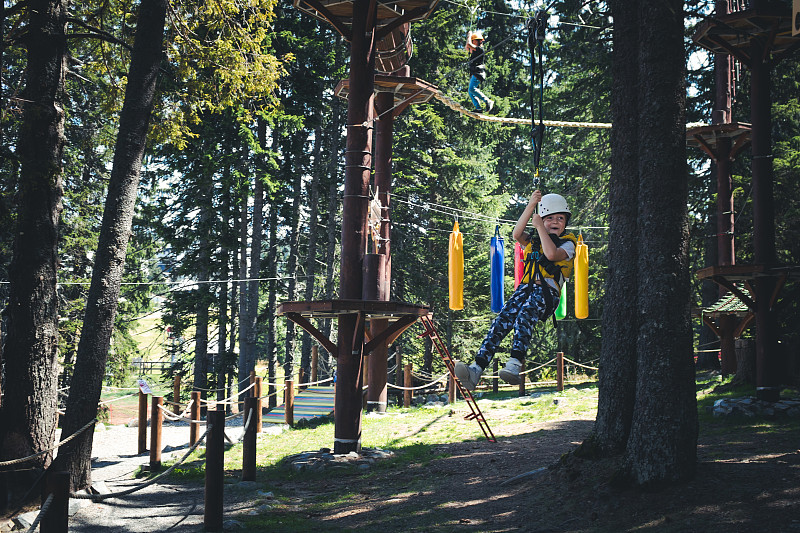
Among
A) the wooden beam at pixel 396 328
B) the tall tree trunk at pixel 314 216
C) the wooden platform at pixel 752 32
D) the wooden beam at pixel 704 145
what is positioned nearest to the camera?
the wooden beam at pixel 396 328

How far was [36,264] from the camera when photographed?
28.8 ft

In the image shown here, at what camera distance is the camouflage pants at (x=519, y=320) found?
293 inches

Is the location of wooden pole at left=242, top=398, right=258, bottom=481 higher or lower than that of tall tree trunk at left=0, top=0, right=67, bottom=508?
lower

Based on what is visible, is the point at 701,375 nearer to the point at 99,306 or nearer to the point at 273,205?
the point at 273,205

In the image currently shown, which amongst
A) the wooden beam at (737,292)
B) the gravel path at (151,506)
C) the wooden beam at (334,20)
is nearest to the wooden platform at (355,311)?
the gravel path at (151,506)

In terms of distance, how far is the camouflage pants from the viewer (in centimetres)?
743

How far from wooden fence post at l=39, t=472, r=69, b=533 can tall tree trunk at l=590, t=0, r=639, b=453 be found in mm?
5364

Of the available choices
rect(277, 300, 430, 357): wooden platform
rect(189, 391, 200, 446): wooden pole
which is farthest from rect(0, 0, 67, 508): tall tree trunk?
rect(189, 391, 200, 446): wooden pole

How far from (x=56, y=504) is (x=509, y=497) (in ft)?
15.3

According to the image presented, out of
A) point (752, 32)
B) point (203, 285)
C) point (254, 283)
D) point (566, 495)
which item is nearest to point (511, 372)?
point (566, 495)

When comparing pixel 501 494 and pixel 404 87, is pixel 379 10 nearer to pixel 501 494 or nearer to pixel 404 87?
pixel 404 87

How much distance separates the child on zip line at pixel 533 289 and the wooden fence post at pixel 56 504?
3782mm

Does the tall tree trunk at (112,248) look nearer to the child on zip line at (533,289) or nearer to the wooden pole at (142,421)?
the child on zip line at (533,289)

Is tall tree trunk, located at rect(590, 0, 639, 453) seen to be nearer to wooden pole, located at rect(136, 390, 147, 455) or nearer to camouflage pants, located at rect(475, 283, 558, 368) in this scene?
camouflage pants, located at rect(475, 283, 558, 368)
